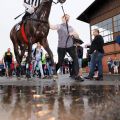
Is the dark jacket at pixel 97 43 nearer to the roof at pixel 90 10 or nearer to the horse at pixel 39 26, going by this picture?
the horse at pixel 39 26

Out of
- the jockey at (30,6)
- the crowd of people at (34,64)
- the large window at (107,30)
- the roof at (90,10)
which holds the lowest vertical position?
the crowd of people at (34,64)

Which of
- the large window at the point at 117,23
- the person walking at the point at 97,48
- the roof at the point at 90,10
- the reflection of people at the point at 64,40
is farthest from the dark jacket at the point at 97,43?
the roof at the point at 90,10

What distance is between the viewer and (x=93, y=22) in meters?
35.4

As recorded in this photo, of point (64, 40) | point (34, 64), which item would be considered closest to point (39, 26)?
point (64, 40)

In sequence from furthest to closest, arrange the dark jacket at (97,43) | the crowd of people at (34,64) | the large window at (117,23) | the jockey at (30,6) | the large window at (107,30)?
the large window at (107,30) < the large window at (117,23) < the crowd of people at (34,64) < the jockey at (30,6) < the dark jacket at (97,43)

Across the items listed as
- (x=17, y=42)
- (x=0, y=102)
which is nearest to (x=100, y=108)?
(x=0, y=102)

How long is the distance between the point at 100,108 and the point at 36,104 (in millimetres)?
859

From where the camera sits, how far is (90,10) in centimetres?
3538

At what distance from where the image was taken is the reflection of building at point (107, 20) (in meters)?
31.4

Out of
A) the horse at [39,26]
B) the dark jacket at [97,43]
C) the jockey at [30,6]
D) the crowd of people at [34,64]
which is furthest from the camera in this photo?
the crowd of people at [34,64]

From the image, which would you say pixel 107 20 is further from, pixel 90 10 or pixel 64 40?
pixel 64 40

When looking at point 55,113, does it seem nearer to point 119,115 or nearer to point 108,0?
point 119,115

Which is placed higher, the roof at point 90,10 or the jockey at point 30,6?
the roof at point 90,10

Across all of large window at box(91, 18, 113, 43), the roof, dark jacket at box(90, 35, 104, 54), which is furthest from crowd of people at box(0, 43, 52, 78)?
the roof
